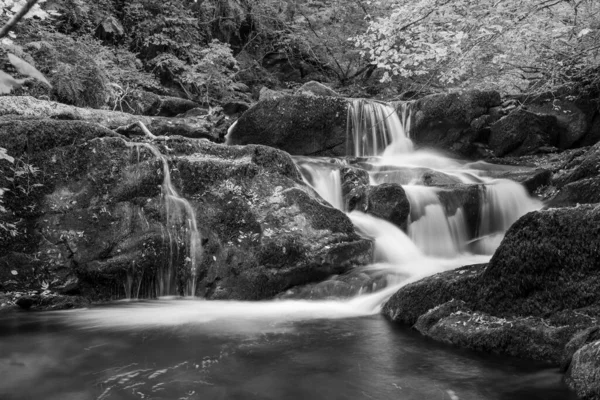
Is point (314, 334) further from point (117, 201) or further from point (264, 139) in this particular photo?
point (264, 139)

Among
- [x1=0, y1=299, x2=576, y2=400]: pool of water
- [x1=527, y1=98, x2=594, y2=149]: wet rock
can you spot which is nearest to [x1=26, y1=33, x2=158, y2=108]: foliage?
[x1=0, y1=299, x2=576, y2=400]: pool of water

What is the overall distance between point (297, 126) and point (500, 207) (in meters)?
5.72

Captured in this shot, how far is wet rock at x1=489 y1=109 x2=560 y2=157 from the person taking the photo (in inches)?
510

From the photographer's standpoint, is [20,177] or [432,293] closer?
[432,293]

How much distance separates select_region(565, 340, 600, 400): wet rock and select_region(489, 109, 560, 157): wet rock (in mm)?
10601

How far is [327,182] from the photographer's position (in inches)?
401

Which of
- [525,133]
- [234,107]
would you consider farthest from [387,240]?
[234,107]

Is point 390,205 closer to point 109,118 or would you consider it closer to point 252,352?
point 252,352

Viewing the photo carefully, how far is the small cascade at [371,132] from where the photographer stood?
539 inches

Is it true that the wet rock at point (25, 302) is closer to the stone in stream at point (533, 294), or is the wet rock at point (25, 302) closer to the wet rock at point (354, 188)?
the stone in stream at point (533, 294)

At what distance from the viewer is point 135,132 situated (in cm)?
971

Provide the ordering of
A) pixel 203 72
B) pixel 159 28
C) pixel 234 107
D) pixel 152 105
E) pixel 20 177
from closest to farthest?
pixel 20 177 → pixel 152 105 → pixel 234 107 → pixel 203 72 → pixel 159 28

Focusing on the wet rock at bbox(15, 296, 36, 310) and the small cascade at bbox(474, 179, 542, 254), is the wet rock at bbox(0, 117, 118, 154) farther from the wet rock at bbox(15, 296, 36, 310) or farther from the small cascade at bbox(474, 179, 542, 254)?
the small cascade at bbox(474, 179, 542, 254)

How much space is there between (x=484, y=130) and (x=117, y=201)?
1036cm
